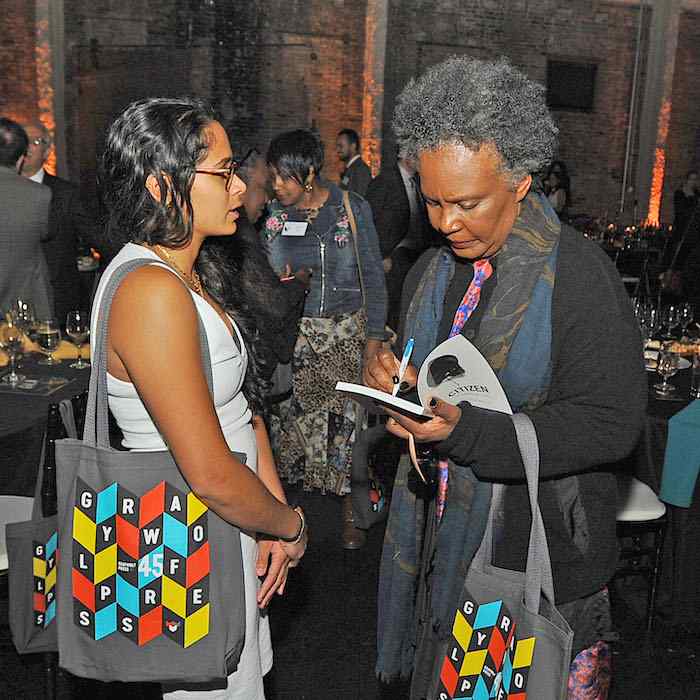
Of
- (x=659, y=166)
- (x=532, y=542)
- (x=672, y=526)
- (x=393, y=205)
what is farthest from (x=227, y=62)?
(x=532, y=542)

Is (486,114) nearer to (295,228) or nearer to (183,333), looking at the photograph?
(183,333)

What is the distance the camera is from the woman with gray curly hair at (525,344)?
1.48 metres

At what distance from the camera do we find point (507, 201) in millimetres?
1563

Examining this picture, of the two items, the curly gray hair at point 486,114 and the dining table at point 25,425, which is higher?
the curly gray hair at point 486,114

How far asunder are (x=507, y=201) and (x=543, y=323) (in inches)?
9.6

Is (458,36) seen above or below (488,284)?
above

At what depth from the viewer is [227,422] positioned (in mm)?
1613

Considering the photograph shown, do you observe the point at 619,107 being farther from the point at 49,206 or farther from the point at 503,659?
the point at 503,659

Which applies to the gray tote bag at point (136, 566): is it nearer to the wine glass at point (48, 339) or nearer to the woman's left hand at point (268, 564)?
the woman's left hand at point (268, 564)

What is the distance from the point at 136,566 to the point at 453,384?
67 centimetres

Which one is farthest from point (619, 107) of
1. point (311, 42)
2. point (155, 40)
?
point (155, 40)

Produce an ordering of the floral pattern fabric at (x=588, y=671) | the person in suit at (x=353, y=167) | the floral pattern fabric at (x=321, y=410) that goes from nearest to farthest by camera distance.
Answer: the floral pattern fabric at (x=588, y=671)
the floral pattern fabric at (x=321, y=410)
the person in suit at (x=353, y=167)

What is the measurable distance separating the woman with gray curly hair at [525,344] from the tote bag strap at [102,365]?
1.29ft

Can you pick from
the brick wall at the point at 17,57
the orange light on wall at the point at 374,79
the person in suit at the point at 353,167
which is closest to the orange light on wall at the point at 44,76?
the brick wall at the point at 17,57
